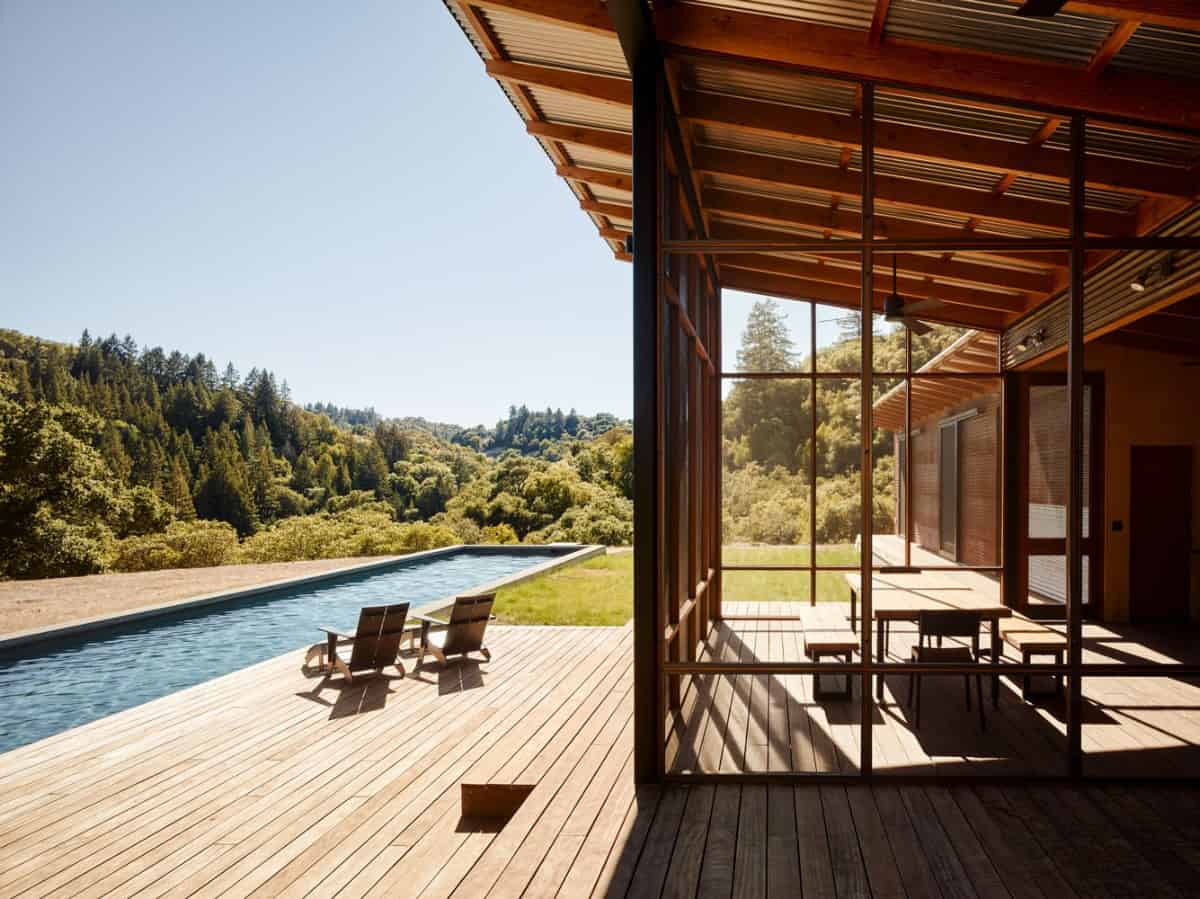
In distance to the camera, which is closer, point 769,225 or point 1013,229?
point 1013,229

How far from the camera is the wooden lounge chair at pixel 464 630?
7.91 m

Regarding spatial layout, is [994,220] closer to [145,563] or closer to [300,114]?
[145,563]

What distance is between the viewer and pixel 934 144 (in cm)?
516

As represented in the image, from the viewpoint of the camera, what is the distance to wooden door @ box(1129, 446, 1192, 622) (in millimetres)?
8664

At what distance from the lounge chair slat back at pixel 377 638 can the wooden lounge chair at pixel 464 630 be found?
0.41 metres

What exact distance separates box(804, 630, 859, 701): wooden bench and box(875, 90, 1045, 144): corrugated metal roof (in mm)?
3327

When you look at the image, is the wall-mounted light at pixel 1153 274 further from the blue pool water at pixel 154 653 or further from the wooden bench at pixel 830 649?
the blue pool water at pixel 154 653

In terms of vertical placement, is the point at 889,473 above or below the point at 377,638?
above

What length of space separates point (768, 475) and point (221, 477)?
27.3 metres

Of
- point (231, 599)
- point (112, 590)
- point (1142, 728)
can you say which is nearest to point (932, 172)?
point (1142, 728)

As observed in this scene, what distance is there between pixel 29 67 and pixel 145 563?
29745mm

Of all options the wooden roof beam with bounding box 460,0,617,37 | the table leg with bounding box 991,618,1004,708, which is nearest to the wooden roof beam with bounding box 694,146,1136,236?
the wooden roof beam with bounding box 460,0,617,37

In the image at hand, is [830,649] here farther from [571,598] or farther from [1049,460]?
[571,598]

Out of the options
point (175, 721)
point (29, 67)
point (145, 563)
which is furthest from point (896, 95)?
point (29, 67)
